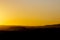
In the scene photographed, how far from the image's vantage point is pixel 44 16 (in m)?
1.07

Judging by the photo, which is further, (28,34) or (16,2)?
(16,2)

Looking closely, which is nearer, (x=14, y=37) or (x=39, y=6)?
(x=14, y=37)

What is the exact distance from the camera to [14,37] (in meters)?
0.64

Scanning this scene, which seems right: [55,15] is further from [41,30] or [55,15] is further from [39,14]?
[41,30]

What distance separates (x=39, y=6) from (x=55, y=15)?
8.1 inches

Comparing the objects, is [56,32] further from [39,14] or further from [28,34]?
[39,14]

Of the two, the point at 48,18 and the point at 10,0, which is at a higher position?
the point at 10,0

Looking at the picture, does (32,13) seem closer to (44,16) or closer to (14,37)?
(44,16)

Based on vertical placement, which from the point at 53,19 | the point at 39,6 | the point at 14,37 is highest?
the point at 39,6

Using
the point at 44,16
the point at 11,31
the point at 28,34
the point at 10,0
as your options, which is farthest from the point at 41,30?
the point at 10,0

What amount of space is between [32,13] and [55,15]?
0.85ft

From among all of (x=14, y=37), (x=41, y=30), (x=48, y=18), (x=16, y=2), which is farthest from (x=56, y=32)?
(x=16, y=2)

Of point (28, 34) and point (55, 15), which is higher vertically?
point (55, 15)

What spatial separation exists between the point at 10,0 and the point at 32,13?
280 millimetres
